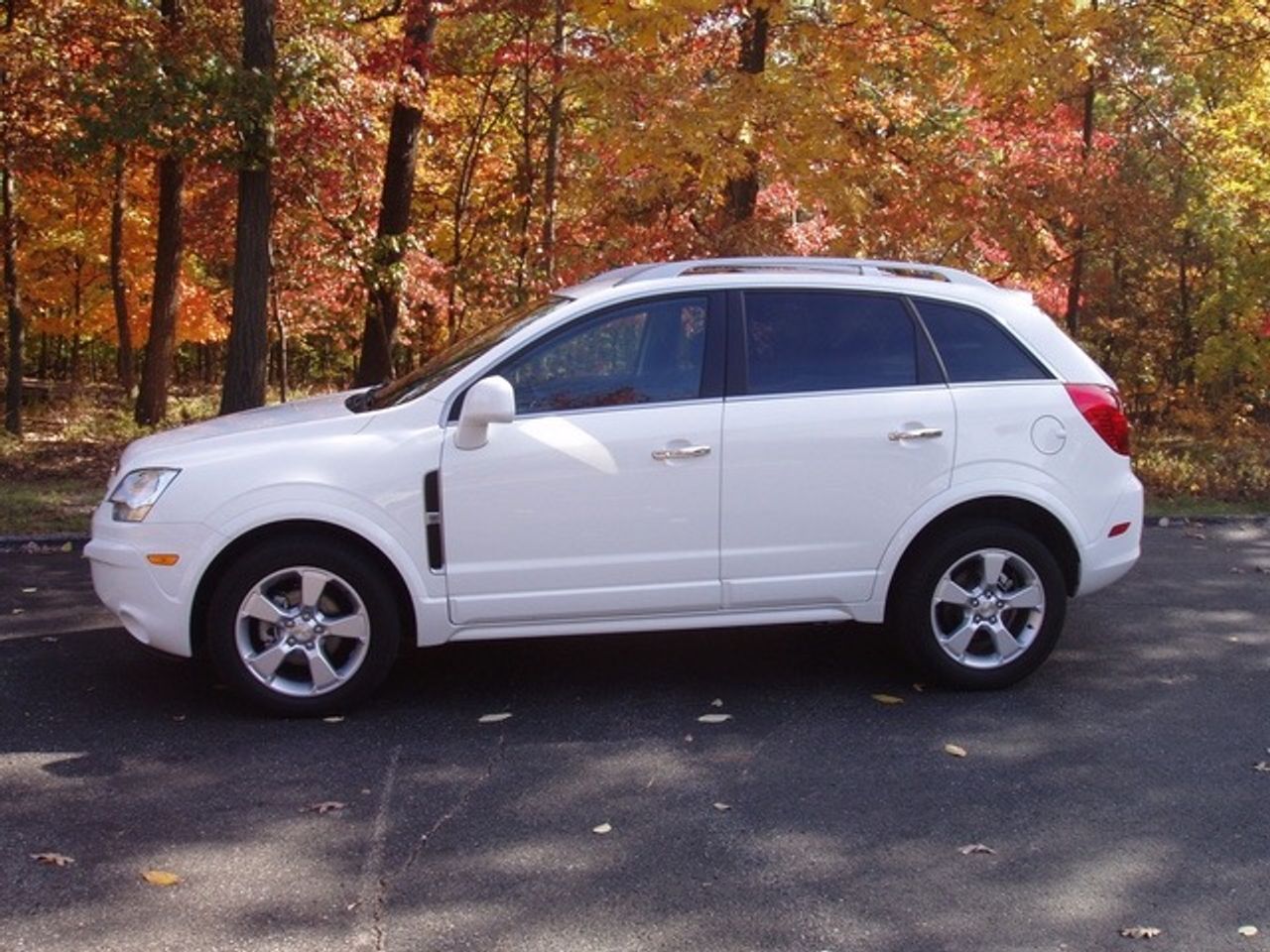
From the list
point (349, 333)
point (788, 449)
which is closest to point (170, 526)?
point (788, 449)

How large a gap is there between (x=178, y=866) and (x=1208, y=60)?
1527 centimetres

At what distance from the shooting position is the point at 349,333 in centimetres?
3319

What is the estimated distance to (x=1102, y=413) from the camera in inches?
251

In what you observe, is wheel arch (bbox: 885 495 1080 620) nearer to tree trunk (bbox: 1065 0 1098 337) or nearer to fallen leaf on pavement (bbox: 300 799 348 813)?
fallen leaf on pavement (bbox: 300 799 348 813)

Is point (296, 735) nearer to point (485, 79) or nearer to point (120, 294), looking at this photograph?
point (485, 79)

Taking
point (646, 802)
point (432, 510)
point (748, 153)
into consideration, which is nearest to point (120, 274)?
point (748, 153)

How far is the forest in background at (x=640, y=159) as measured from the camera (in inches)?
448

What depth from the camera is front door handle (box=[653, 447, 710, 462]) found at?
5.93 meters

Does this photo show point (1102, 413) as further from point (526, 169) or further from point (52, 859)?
point (526, 169)

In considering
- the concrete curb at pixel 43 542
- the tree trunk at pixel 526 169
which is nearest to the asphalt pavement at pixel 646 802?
the concrete curb at pixel 43 542

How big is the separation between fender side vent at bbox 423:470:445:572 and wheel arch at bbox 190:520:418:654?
189 mm

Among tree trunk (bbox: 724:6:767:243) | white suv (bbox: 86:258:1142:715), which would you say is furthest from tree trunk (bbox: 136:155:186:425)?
white suv (bbox: 86:258:1142:715)

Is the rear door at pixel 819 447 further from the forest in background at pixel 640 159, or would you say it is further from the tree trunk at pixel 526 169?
the tree trunk at pixel 526 169

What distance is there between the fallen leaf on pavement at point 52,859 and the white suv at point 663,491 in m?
1.40
